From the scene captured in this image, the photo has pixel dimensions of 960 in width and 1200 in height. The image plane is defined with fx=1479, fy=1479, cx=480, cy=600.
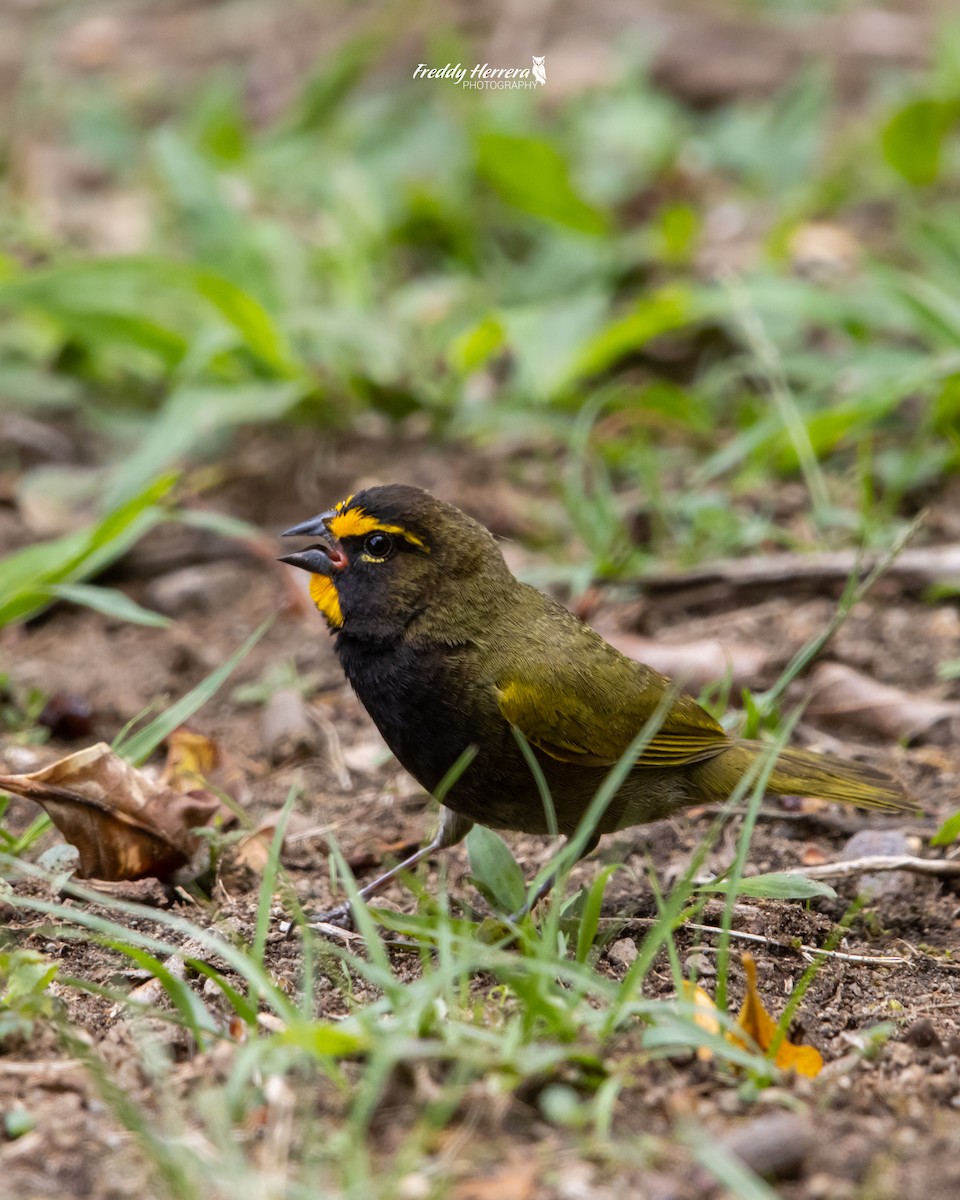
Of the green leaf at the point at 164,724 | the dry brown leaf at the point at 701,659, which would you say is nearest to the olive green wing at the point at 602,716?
the dry brown leaf at the point at 701,659

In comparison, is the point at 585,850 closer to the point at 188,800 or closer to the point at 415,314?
the point at 188,800

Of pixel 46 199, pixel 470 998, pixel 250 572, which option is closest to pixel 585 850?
pixel 470 998

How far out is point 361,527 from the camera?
390cm

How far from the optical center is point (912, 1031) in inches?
114

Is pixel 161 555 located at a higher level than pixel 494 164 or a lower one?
lower

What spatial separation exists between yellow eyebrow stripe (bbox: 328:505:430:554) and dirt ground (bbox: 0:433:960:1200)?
820 millimetres

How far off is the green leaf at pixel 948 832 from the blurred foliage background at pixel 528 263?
1629 millimetres

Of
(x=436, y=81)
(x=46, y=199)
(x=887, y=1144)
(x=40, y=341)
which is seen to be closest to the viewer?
(x=887, y=1144)

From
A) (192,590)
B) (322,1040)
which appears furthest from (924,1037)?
(192,590)

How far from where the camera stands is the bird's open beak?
395 cm

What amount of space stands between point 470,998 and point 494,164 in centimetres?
509

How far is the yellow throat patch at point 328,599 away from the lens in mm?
3925

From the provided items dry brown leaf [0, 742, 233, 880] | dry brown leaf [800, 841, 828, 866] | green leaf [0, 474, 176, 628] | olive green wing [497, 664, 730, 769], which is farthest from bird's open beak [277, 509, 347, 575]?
dry brown leaf [800, 841, 828, 866]

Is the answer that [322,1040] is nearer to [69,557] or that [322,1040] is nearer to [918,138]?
[69,557]
